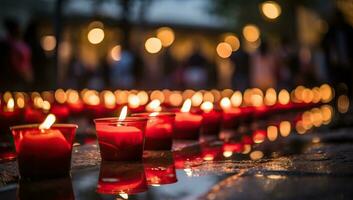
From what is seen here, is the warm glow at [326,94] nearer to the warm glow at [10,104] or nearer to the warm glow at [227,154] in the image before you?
the warm glow at [10,104]

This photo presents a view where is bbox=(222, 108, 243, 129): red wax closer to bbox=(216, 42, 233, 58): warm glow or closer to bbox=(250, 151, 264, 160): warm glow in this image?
bbox=(250, 151, 264, 160): warm glow

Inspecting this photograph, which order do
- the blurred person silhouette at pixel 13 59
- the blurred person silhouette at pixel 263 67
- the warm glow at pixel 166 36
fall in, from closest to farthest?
1. the blurred person silhouette at pixel 13 59
2. the blurred person silhouette at pixel 263 67
3. the warm glow at pixel 166 36

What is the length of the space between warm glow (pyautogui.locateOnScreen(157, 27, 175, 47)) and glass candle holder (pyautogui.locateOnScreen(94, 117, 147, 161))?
29.9 metres

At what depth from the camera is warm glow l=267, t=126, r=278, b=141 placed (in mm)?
4699

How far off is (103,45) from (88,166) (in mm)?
29125

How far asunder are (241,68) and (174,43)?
19.2 meters

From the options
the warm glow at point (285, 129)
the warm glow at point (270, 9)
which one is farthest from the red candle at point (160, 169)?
the warm glow at point (270, 9)

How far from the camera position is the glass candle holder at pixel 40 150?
8.73 ft

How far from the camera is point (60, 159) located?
8.94ft

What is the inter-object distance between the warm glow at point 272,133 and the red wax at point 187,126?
62 cm

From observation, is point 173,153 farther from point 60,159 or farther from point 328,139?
point 328,139

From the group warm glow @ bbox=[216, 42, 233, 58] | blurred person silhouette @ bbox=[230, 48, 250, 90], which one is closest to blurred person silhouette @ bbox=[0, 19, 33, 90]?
blurred person silhouette @ bbox=[230, 48, 250, 90]

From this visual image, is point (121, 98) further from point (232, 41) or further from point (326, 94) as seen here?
point (232, 41)

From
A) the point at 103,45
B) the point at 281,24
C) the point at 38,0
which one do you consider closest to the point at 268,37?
the point at 281,24
